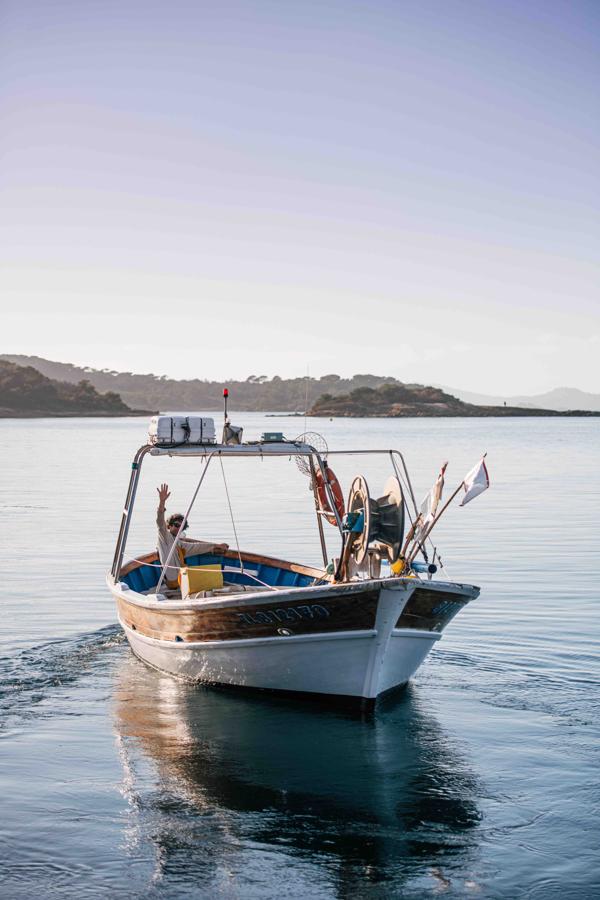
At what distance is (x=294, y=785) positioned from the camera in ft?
34.9

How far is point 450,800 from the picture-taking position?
10219 millimetres

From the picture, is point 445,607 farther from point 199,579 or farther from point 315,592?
point 199,579

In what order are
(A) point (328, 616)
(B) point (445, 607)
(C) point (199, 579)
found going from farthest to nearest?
(C) point (199, 579)
(B) point (445, 607)
(A) point (328, 616)

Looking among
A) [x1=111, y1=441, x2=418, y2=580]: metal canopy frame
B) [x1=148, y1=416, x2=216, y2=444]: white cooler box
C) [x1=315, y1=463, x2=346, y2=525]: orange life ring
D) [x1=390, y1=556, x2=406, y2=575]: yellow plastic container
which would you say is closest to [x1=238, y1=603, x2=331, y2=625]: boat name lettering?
[x1=390, y1=556, x2=406, y2=575]: yellow plastic container

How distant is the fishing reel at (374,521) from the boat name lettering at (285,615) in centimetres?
71

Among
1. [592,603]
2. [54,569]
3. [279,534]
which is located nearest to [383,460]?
[279,534]

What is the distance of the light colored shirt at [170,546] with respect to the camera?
50.5 feet

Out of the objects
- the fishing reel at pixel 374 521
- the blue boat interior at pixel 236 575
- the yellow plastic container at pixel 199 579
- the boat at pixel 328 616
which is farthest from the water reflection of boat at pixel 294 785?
the blue boat interior at pixel 236 575

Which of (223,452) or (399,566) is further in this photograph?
(223,452)

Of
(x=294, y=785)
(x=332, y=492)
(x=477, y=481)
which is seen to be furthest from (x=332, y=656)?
(x=332, y=492)

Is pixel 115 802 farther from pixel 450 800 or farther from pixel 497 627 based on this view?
pixel 497 627

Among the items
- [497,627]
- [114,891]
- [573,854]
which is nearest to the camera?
[114,891]

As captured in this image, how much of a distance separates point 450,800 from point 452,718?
2.52 meters

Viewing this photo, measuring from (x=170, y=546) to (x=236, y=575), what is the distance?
2.38m
